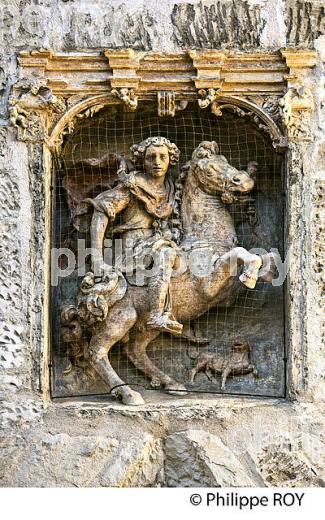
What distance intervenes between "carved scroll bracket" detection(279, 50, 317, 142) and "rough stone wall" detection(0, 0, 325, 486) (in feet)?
0.19

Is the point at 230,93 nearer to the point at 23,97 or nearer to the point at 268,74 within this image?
the point at 268,74

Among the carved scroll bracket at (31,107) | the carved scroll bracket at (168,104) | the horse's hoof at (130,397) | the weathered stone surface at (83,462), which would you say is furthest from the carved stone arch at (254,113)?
the weathered stone surface at (83,462)

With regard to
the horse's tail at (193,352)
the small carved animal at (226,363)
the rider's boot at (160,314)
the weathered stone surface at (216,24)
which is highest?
the weathered stone surface at (216,24)

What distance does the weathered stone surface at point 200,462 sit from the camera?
9391 millimetres

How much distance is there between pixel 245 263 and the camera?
31.8ft

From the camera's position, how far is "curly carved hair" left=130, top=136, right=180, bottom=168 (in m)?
9.97

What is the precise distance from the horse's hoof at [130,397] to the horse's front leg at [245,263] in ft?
2.65

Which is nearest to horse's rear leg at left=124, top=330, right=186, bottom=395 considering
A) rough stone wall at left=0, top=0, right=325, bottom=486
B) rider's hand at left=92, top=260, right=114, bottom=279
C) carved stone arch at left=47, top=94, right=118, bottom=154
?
rough stone wall at left=0, top=0, right=325, bottom=486

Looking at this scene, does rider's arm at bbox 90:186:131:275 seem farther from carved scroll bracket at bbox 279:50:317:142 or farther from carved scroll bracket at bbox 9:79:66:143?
carved scroll bracket at bbox 279:50:317:142

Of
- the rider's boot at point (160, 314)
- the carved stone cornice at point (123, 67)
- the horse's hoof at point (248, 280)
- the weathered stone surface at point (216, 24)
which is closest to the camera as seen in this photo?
the horse's hoof at point (248, 280)

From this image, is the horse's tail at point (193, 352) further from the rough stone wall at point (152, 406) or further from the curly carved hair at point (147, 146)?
the curly carved hair at point (147, 146)

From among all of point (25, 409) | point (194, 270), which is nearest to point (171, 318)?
point (194, 270)

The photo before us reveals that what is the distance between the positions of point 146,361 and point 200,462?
2.41ft

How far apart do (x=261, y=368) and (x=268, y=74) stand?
1563 millimetres
